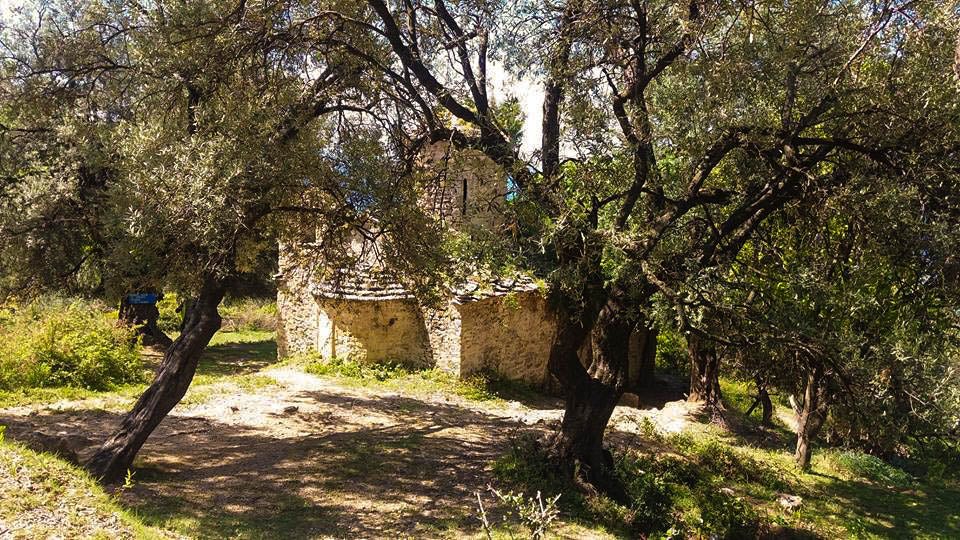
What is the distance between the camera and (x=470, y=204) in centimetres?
1031

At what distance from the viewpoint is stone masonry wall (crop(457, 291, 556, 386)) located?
58.3 ft

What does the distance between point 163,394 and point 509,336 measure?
34.4 feet

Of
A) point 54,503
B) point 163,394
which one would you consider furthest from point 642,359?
point 54,503

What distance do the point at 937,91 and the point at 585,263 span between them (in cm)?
459

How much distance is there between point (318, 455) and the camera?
11086 mm

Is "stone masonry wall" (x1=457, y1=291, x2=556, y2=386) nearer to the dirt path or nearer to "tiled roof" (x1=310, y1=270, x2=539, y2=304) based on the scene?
"tiled roof" (x1=310, y1=270, x2=539, y2=304)

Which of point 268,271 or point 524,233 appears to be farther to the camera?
point 268,271

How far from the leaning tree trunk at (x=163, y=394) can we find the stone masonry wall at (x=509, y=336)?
8642 mm

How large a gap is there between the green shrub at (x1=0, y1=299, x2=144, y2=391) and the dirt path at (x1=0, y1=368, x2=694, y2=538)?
1.83 metres

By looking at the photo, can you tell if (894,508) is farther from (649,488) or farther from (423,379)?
(423,379)

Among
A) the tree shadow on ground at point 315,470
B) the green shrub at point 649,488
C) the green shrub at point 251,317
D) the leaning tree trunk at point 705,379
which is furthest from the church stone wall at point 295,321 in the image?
the green shrub at point 251,317

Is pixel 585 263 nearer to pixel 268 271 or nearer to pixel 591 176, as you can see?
pixel 591 176

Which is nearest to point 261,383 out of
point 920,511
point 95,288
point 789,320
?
point 95,288

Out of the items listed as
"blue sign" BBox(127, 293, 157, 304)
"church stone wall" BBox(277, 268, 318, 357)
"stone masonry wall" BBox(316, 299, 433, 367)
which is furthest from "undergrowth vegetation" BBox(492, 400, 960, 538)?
"blue sign" BBox(127, 293, 157, 304)
